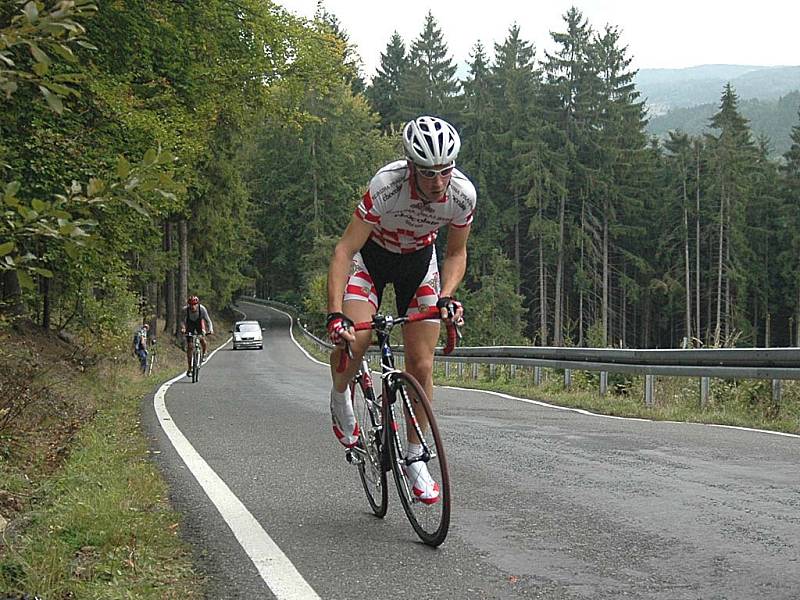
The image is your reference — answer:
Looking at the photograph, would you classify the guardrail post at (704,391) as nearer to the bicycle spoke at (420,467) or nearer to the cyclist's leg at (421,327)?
the cyclist's leg at (421,327)

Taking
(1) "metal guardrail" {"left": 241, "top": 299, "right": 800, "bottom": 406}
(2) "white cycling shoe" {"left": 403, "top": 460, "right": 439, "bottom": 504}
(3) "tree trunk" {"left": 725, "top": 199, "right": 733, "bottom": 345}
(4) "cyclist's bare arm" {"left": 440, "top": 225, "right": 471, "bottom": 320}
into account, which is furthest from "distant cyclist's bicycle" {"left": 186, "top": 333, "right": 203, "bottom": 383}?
(3) "tree trunk" {"left": 725, "top": 199, "right": 733, "bottom": 345}

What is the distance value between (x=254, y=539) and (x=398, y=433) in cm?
90

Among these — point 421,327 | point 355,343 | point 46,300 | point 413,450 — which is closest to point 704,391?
point 421,327

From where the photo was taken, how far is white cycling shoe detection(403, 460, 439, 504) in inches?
175

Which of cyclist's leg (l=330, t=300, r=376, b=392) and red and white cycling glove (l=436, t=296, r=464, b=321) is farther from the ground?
red and white cycling glove (l=436, t=296, r=464, b=321)

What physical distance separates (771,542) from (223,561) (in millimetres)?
2575

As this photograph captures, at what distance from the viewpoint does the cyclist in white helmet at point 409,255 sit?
4594 mm

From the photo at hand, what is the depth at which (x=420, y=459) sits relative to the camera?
4.62 m

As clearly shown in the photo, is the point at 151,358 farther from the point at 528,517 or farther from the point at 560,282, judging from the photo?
the point at 560,282

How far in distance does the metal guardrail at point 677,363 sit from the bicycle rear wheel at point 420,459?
15.5ft

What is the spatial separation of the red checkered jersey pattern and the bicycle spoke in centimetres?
83

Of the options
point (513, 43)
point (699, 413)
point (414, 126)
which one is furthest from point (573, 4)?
point (414, 126)

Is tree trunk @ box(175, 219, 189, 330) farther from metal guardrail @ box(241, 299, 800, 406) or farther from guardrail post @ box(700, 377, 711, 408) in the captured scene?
guardrail post @ box(700, 377, 711, 408)

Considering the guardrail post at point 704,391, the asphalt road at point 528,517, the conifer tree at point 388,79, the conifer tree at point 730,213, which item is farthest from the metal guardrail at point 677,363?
the conifer tree at point 388,79
